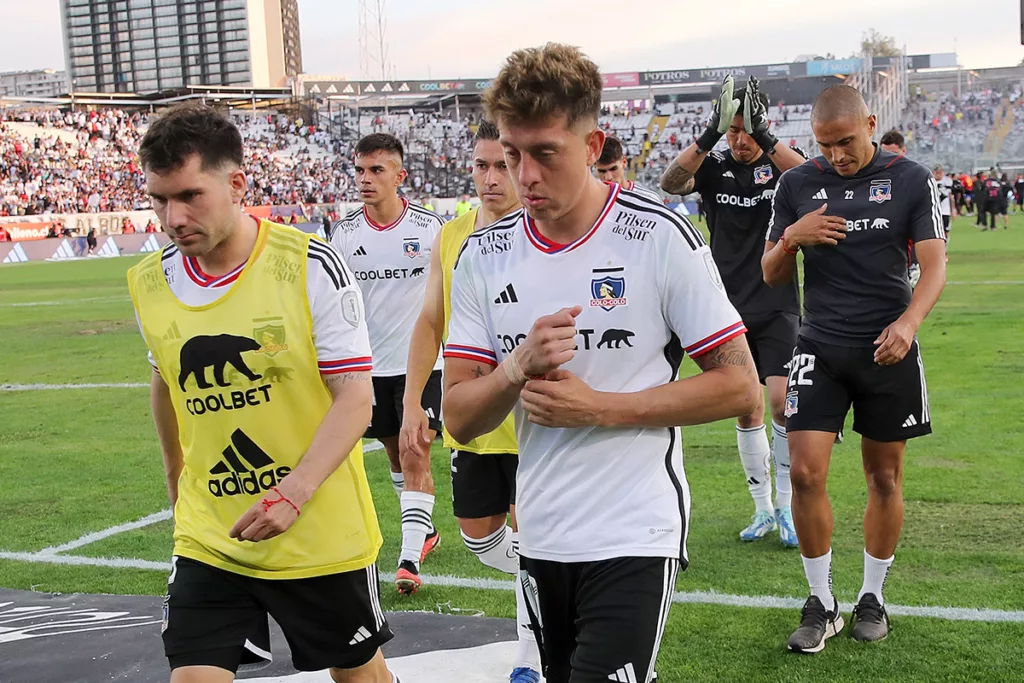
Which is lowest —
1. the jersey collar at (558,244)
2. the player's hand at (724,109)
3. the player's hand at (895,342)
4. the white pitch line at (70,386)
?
the white pitch line at (70,386)

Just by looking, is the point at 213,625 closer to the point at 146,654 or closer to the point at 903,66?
the point at 146,654

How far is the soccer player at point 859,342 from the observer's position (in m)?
5.10

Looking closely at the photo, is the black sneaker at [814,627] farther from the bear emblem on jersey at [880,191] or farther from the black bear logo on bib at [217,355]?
the black bear logo on bib at [217,355]

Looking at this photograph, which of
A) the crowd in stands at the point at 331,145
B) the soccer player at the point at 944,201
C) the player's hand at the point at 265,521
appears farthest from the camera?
the crowd in stands at the point at 331,145

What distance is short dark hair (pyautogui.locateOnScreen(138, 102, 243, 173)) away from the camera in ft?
11.1

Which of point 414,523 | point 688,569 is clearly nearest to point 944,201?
point 688,569

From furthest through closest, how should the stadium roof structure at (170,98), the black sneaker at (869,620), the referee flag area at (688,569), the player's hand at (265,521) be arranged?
the stadium roof structure at (170,98) < the black sneaker at (869,620) < the referee flag area at (688,569) < the player's hand at (265,521)

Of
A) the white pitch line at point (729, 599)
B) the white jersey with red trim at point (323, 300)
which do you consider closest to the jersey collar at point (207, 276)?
the white jersey with red trim at point (323, 300)

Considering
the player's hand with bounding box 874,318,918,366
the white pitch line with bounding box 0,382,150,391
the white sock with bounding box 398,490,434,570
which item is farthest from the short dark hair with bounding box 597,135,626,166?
the white pitch line with bounding box 0,382,150,391

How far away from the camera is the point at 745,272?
701 centimetres

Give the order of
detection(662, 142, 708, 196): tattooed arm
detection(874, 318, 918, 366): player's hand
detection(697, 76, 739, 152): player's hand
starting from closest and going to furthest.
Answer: detection(874, 318, 918, 366): player's hand
detection(697, 76, 739, 152): player's hand
detection(662, 142, 708, 196): tattooed arm

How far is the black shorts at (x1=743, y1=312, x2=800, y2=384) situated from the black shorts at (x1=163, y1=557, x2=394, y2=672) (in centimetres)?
387

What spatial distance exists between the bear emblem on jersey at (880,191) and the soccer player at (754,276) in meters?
1.45

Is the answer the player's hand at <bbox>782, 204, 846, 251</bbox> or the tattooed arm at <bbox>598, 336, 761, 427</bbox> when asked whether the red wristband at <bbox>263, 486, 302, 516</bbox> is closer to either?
the tattooed arm at <bbox>598, 336, 761, 427</bbox>
